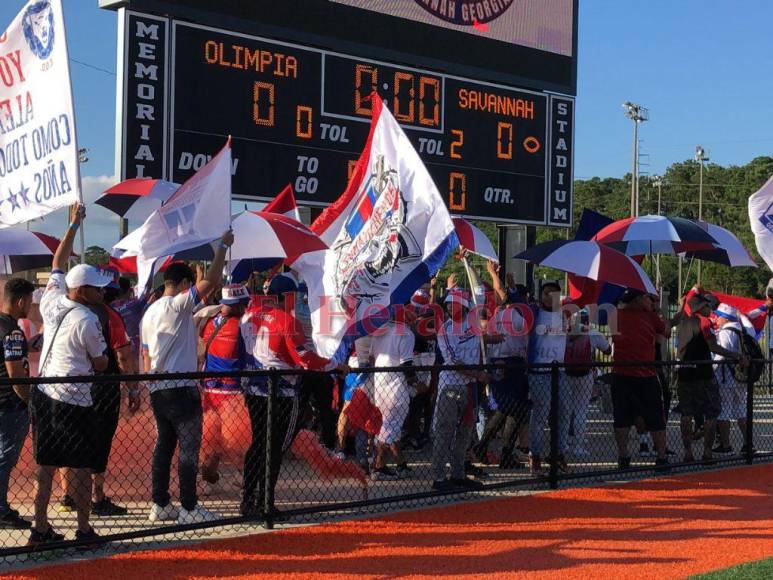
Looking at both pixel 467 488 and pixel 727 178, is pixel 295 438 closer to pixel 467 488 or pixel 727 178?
pixel 467 488

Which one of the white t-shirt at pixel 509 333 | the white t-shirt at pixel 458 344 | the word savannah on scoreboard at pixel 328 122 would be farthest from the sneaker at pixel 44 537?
the word savannah on scoreboard at pixel 328 122

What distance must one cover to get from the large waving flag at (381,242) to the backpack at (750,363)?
5.22 meters

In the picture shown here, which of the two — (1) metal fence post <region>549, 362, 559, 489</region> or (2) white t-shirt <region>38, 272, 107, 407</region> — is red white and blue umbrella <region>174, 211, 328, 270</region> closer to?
(2) white t-shirt <region>38, 272, 107, 407</region>

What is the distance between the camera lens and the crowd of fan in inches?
Result: 279

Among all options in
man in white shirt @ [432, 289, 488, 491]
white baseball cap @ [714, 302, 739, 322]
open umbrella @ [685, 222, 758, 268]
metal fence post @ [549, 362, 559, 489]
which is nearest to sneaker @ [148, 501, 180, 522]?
man in white shirt @ [432, 289, 488, 491]

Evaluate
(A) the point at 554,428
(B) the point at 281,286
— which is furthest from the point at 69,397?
(A) the point at 554,428

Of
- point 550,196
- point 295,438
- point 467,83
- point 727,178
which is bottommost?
point 295,438

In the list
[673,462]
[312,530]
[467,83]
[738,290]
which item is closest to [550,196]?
[467,83]

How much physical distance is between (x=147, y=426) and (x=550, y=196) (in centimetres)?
1076

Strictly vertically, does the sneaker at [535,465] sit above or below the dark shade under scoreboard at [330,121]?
below

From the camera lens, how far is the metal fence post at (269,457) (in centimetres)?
777

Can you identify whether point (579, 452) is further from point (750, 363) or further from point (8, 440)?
point (8, 440)

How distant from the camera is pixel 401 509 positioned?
28.5ft

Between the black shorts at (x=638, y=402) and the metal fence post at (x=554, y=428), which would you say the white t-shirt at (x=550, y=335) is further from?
the metal fence post at (x=554, y=428)
